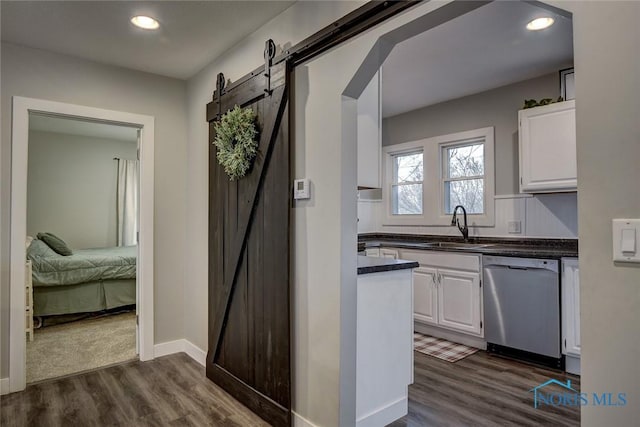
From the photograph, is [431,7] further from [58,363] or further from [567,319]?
[58,363]

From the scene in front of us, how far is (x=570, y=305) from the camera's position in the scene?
2.88 meters

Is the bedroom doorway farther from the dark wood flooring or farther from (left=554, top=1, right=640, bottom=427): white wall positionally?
(left=554, top=1, right=640, bottom=427): white wall

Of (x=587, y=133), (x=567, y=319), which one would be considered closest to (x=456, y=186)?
(x=567, y=319)

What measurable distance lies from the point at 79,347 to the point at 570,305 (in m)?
4.36

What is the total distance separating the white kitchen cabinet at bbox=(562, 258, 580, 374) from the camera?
112 inches

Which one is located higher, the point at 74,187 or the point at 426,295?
the point at 74,187

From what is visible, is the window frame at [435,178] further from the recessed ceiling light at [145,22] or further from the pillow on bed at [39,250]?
the pillow on bed at [39,250]

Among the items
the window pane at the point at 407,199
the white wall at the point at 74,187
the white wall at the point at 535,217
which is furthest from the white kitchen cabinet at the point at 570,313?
the white wall at the point at 74,187

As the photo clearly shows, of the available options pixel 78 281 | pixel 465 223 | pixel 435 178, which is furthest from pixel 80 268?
pixel 465 223

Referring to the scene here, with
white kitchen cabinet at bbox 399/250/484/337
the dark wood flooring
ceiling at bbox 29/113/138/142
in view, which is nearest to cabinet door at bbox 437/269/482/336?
white kitchen cabinet at bbox 399/250/484/337

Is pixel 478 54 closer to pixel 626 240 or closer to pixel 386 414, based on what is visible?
pixel 626 240

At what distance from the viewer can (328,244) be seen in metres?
1.92

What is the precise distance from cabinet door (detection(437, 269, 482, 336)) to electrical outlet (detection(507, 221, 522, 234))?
28.3 inches

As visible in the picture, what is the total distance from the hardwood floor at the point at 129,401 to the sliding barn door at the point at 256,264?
13 centimetres
